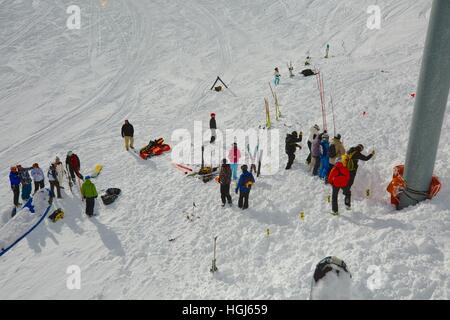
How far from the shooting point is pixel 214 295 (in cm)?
962

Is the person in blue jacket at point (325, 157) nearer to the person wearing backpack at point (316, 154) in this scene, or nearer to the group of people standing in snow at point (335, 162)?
the group of people standing in snow at point (335, 162)

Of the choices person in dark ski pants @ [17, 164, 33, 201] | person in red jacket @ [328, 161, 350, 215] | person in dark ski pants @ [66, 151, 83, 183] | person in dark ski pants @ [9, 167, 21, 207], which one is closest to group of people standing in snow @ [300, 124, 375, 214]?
person in red jacket @ [328, 161, 350, 215]

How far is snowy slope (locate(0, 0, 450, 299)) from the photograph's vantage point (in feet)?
32.2

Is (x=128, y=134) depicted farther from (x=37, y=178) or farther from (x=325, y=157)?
(x=325, y=157)

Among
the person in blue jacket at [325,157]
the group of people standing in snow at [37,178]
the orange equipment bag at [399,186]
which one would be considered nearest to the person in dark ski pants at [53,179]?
the group of people standing in snow at [37,178]

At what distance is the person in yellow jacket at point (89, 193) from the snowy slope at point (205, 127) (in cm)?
40

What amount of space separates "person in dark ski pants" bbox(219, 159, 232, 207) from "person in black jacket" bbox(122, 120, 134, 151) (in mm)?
7142

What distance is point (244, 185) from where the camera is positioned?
488 inches

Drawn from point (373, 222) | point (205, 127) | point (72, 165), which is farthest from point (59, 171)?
point (373, 222)

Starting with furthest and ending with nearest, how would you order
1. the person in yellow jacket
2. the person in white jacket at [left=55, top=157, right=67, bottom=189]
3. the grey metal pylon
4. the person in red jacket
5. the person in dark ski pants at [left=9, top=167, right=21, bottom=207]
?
the person in white jacket at [left=55, top=157, right=67, bottom=189] < the person in dark ski pants at [left=9, top=167, right=21, bottom=207] < the person in yellow jacket < the person in red jacket < the grey metal pylon

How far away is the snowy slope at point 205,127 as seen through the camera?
387 inches

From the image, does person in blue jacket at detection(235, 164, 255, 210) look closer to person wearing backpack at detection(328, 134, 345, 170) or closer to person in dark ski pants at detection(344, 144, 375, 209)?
person wearing backpack at detection(328, 134, 345, 170)
